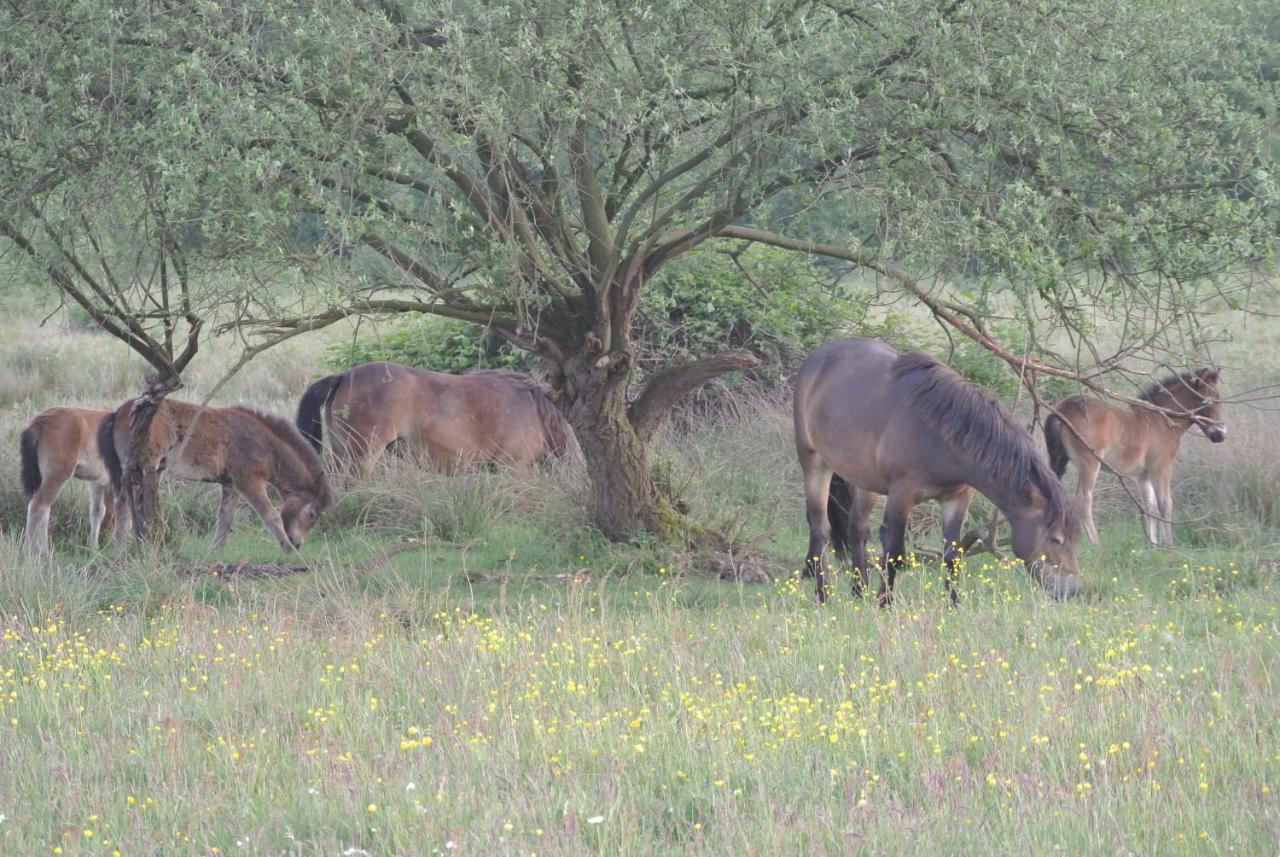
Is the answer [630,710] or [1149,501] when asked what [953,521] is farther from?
[1149,501]

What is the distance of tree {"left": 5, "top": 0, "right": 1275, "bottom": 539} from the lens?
302 inches

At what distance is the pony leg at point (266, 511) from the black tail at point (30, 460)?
166 centimetres

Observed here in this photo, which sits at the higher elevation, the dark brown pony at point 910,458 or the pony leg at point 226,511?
the dark brown pony at point 910,458

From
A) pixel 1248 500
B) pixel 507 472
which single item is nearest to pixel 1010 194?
pixel 1248 500

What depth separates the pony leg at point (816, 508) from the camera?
9.87 m

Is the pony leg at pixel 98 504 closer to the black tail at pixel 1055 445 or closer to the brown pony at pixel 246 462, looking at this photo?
the brown pony at pixel 246 462

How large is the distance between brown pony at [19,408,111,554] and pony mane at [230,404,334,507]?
136cm

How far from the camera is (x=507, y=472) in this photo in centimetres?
1310

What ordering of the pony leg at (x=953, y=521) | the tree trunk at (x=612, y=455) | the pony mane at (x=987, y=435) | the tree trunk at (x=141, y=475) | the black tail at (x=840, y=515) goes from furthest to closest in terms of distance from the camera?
the tree trunk at (x=141, y=475)
the tree trunk at (x=612, y=455)
the black tail at (x=840, y=515)
the pony leg at (x=953, y=521)
the pony mane at (x=987, y=435)

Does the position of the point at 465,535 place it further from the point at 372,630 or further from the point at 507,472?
the point at 372,630

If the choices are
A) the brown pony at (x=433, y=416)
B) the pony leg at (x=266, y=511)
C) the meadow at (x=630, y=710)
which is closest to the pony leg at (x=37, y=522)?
the meadow at (x=630, y=710)

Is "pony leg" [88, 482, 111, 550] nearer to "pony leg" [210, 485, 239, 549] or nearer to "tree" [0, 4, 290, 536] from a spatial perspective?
"pony leg" [210, 485, 239, 549]

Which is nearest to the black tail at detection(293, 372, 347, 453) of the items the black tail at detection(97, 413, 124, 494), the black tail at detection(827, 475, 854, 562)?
the black tail at detection(97, 413, 124, 494)

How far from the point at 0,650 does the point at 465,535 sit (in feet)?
15.7
